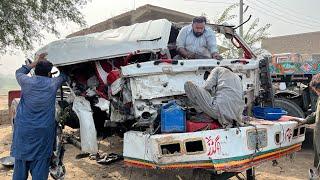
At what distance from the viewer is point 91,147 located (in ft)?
17.2

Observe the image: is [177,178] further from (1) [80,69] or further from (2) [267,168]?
(1) [80,69]

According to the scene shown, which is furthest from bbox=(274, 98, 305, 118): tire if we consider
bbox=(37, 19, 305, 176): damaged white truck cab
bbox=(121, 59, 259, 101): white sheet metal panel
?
bbox=(121, 59, 259, 101): white sheet metal panel

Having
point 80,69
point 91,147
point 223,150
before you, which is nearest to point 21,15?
point 80,69

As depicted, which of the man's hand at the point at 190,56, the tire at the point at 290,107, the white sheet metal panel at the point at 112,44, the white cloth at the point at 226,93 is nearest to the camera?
the white cloth at the point at 226,93

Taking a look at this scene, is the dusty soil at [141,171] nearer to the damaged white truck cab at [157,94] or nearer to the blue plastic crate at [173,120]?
the damaged white truck cab at [157,94]

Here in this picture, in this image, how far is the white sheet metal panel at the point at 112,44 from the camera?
555 cm

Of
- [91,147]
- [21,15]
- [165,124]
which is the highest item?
[21,15]

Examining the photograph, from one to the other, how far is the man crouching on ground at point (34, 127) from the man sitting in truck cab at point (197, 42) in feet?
7.01

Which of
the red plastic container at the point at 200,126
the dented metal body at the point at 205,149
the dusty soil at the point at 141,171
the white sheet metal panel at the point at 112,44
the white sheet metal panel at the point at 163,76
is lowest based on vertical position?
the dusty soil at the point at 141,171

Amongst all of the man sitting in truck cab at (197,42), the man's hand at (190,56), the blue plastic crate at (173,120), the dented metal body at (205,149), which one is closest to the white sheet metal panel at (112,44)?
the man sitting in truck cab at (197,42)

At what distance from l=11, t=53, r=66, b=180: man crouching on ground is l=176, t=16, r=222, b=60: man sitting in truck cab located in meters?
2.14

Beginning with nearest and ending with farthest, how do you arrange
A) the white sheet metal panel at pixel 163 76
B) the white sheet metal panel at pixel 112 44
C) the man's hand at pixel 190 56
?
the white sheet metal panel at pixel 163 76 < the white sheet metal panel at pixel 112 44 < the man's hand at pixel 190 56

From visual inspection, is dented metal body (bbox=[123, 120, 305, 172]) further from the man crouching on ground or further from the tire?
the tire

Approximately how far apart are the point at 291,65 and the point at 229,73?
3.89m
